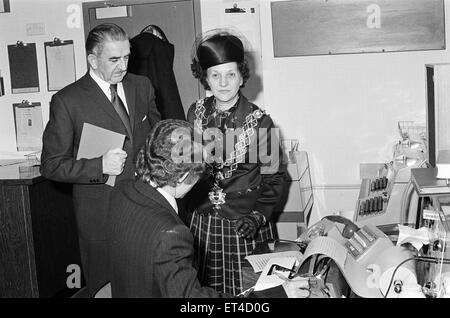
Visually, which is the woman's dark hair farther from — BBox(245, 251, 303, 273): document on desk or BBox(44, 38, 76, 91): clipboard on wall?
BBox(44, 38, 76, 91): clipboard on wall

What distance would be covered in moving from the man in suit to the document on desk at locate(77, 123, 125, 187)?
0.10ft

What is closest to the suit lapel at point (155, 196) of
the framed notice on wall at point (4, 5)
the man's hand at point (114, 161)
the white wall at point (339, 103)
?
the man's hand at point (114, 161)

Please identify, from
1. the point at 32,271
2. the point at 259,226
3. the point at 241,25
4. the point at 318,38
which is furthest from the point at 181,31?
the point at 259,226

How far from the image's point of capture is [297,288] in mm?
1692

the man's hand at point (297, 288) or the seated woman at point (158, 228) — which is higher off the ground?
the seated woman at point (158, 228)

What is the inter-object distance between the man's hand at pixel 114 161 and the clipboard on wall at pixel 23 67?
6.94 feet

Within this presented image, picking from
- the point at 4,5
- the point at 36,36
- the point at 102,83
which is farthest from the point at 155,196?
the point at 4,5

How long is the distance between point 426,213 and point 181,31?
2.62 m

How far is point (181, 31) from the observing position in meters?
4.10

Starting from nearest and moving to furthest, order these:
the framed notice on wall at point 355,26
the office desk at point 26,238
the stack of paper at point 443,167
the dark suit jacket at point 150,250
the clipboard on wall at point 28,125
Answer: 1. the dark suit jacket at point 150,250
2. the stack of paper at point 443,167
3. the office desk at point 26,238
4. the framed notice on wall at point 355,26
5. the clipboard on wall at point 28,125

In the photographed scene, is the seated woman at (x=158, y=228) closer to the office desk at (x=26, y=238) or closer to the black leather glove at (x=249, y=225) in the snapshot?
the black leather glove at (x=249, y=225)

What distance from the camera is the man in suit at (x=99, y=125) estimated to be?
8.02ft

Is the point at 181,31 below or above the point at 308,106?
above
